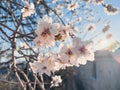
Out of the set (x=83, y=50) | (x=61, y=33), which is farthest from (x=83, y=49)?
(x=61, y=33)

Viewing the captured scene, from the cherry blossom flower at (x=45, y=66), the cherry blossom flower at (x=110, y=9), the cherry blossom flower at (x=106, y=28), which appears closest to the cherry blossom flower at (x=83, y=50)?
the cherry blossom flower at (x=45, y=66)

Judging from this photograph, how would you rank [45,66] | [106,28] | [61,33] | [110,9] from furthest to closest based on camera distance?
[106,28]
[110,9]
[45,66]
[61,33]

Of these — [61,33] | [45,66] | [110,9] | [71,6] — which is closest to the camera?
[61,33]

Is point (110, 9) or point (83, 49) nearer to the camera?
point (83, 49)

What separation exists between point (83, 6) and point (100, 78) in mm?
7280

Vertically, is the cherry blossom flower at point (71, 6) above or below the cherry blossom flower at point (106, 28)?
above

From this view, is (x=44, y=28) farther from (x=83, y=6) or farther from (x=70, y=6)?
(x=83, y=6)

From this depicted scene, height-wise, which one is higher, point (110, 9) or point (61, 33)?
point (110, 9)

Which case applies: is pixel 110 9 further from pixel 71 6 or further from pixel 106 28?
pixel 71 6

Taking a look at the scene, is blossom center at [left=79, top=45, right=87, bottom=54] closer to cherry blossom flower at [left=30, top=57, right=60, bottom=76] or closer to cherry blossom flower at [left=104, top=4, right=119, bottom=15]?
cherry blossom flower at [left=30, top=57, right=60, bottom=76]

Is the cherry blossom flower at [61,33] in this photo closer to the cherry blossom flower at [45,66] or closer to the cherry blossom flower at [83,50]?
the cherry blossom flower at [83,50]

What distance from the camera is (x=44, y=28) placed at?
1.40 meters

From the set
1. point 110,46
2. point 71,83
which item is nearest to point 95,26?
point 110,46

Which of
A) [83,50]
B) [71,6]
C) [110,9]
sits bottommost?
[83,50]
